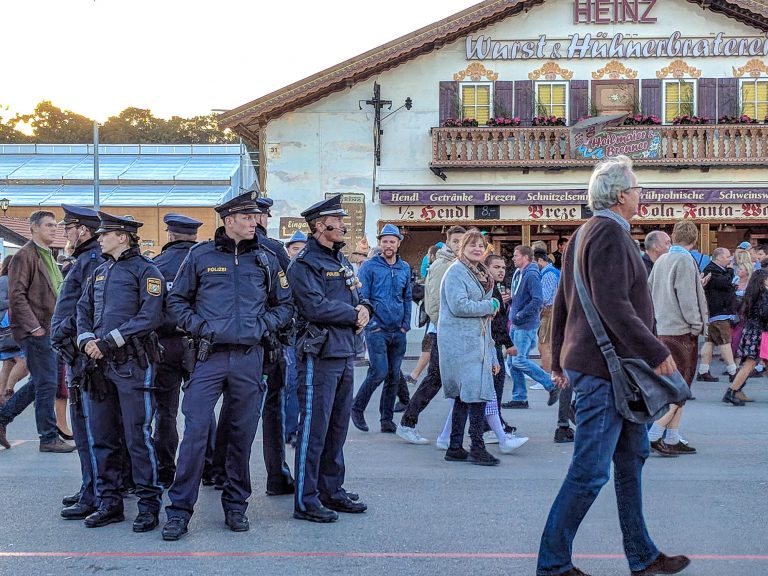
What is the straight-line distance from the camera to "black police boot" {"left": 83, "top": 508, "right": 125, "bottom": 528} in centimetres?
586

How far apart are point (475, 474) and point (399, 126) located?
54.4 ft

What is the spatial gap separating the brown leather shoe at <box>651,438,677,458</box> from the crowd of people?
0.06 ft

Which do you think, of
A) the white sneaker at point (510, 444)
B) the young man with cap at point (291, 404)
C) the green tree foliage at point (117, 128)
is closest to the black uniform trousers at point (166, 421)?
the young man with cap at point (291, 404)

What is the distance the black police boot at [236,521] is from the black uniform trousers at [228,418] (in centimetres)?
3

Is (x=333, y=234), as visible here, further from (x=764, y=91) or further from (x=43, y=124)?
(x=43, y=124)

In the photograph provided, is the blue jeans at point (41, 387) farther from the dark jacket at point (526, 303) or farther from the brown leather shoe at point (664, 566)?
the brown leather shoe at point (664, 566)

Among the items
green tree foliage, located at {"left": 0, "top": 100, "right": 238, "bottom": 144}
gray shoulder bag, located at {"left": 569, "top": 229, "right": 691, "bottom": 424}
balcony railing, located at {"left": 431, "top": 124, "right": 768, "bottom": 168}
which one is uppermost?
green tree foliage, located at {"left": 0, "top": 100, "right": 238, "bottom": 144}

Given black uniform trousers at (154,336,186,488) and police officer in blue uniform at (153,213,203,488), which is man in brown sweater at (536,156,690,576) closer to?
police officer in blue uniform at (153,213,203,488)

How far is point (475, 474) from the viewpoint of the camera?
7352 millimetres

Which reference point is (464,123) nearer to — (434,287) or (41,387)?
(434,287)

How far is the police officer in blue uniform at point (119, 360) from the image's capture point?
232 inches

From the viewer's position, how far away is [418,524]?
589 cm

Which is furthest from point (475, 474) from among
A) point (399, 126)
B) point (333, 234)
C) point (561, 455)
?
point (399, 126)

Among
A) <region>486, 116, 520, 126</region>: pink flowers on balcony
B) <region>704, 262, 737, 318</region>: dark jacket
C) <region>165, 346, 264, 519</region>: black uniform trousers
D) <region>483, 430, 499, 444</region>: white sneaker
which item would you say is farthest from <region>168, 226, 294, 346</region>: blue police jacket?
<region>486, 116, 520, 126</region>: pink flowers on balcony
